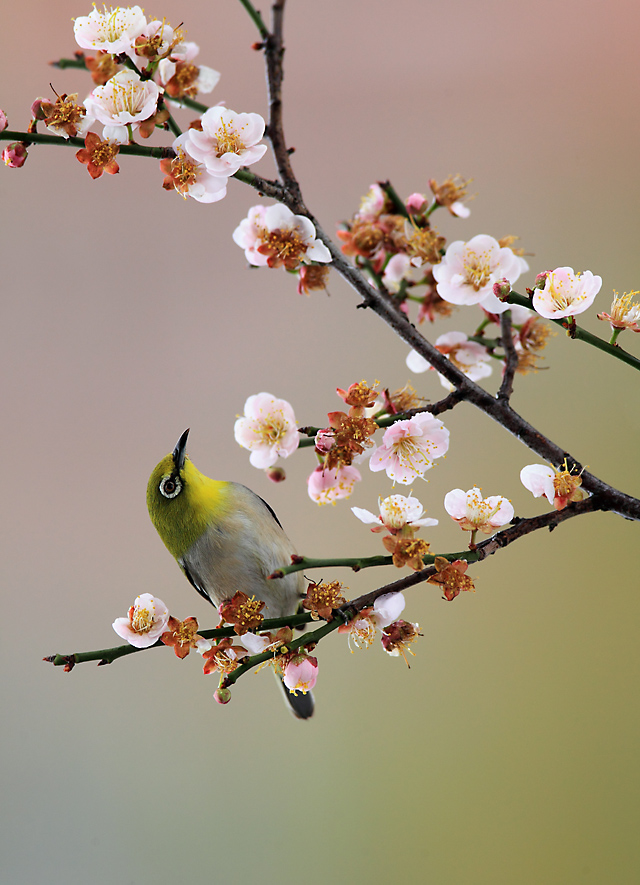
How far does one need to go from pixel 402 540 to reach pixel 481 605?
0.99m

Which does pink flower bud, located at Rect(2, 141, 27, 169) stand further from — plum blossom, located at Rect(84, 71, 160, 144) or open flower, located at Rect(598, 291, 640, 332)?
open flower, located at Rect(598, 291, 640, 332)

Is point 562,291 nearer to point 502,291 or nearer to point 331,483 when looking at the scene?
point 502,291

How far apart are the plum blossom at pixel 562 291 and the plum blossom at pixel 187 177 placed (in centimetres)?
28

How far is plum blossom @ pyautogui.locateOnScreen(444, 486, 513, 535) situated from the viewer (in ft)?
1.74

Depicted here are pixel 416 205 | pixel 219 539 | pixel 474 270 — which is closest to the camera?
pixel 474 270

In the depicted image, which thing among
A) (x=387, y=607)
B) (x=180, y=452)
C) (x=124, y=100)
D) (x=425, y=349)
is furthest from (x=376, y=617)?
(x=124, y=100)

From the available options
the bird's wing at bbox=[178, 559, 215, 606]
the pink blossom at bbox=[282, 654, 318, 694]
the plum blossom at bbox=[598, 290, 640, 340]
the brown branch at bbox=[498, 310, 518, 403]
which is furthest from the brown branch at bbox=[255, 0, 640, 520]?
the bird's wing at bbox=[178, 559, 215, 606]

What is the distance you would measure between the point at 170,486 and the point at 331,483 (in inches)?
11.7

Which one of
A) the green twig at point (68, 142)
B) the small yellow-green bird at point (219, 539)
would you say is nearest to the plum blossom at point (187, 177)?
the green twig at point (68, 142)

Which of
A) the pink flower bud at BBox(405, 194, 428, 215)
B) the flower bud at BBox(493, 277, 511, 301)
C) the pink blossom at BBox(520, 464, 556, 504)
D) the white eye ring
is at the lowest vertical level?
the pink blossom at BBox(520, 464, 556, 504)

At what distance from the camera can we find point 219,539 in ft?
2.64

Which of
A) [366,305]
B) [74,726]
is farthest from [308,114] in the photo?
[74,726]

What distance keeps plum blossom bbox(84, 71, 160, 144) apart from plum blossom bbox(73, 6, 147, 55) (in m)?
0.03

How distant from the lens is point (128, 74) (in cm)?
50
